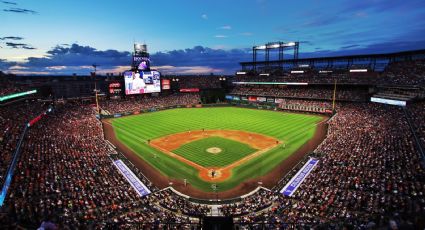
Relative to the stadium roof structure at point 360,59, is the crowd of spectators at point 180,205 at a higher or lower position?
lower

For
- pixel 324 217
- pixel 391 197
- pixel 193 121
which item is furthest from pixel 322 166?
pixel 193 121

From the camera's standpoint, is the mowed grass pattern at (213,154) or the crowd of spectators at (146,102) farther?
the crowd of spectators at (146,102)

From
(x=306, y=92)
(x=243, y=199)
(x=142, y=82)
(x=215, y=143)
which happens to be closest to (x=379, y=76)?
(x=306, y=92)

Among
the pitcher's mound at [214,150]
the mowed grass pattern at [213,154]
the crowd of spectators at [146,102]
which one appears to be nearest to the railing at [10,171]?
the mowed grass pattern at [213,154]

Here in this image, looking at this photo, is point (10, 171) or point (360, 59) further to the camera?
point (360, 59)

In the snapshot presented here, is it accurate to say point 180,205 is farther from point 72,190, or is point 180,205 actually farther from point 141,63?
point 141,63

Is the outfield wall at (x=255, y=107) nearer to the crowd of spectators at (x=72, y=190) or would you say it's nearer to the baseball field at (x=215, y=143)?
the baseball field at (x=215, y=143)

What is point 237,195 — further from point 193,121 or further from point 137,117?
point 137,117

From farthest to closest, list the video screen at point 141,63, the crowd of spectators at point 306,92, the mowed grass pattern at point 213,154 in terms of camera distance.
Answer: the video screen at point 141,63, the crowd of spectators at point 306,92, the mowed grass pattern at point 213,154
